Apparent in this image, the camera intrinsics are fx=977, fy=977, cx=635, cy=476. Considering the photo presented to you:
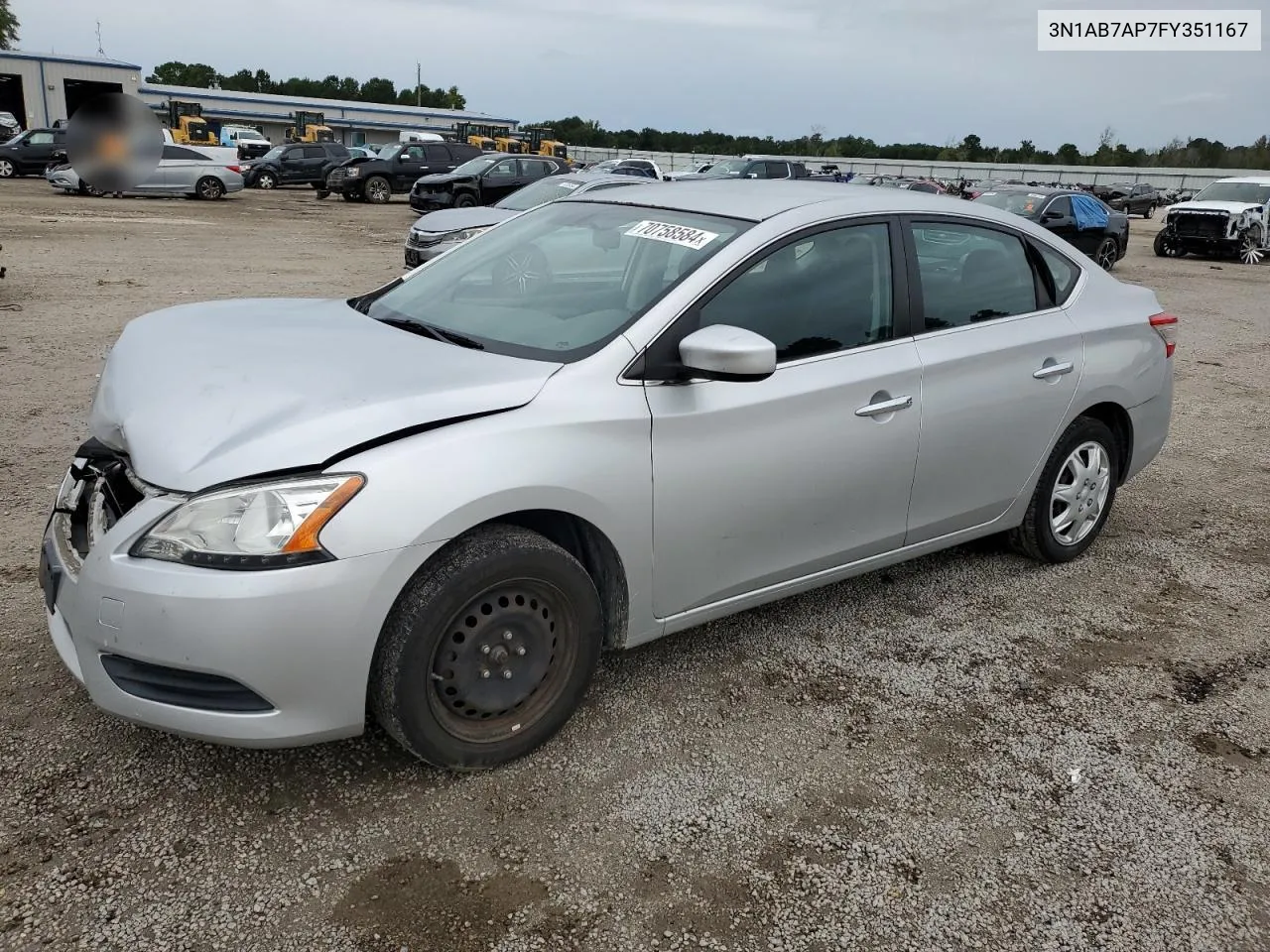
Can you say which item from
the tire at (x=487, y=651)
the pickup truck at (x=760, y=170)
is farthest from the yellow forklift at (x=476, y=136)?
the tire at (x=487, y=651)

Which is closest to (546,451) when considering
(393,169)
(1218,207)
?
(1218,207)

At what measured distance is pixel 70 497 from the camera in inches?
115

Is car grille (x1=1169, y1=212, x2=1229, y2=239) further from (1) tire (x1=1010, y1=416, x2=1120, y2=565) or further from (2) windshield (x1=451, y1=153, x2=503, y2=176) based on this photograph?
(1) tire (x1=1010, y1=416, x2=1120, y2=565)

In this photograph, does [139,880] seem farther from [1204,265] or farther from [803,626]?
[1204,265]

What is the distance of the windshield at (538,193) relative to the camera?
14586 mm

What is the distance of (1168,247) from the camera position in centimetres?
2200

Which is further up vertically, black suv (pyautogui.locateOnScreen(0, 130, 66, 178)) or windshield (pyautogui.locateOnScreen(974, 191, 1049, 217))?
black suv (pyautogui.locateOnScreen(0, 130, 66, 178))

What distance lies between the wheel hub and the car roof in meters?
1.60

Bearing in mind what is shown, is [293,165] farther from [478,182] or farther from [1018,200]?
[1018,200]

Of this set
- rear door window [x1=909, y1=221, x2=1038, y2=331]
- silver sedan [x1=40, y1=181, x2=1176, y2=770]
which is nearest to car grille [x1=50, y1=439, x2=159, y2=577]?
silver sedan [x1=40, y1=181, x2=1176, y2=770]

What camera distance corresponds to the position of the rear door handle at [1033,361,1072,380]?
4.04 m

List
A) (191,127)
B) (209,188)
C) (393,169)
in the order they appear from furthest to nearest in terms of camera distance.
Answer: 1. (191,127)
2. (393,169)
3. (209,188)

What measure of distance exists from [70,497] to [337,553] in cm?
110

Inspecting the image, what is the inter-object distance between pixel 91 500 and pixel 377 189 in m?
26.6
